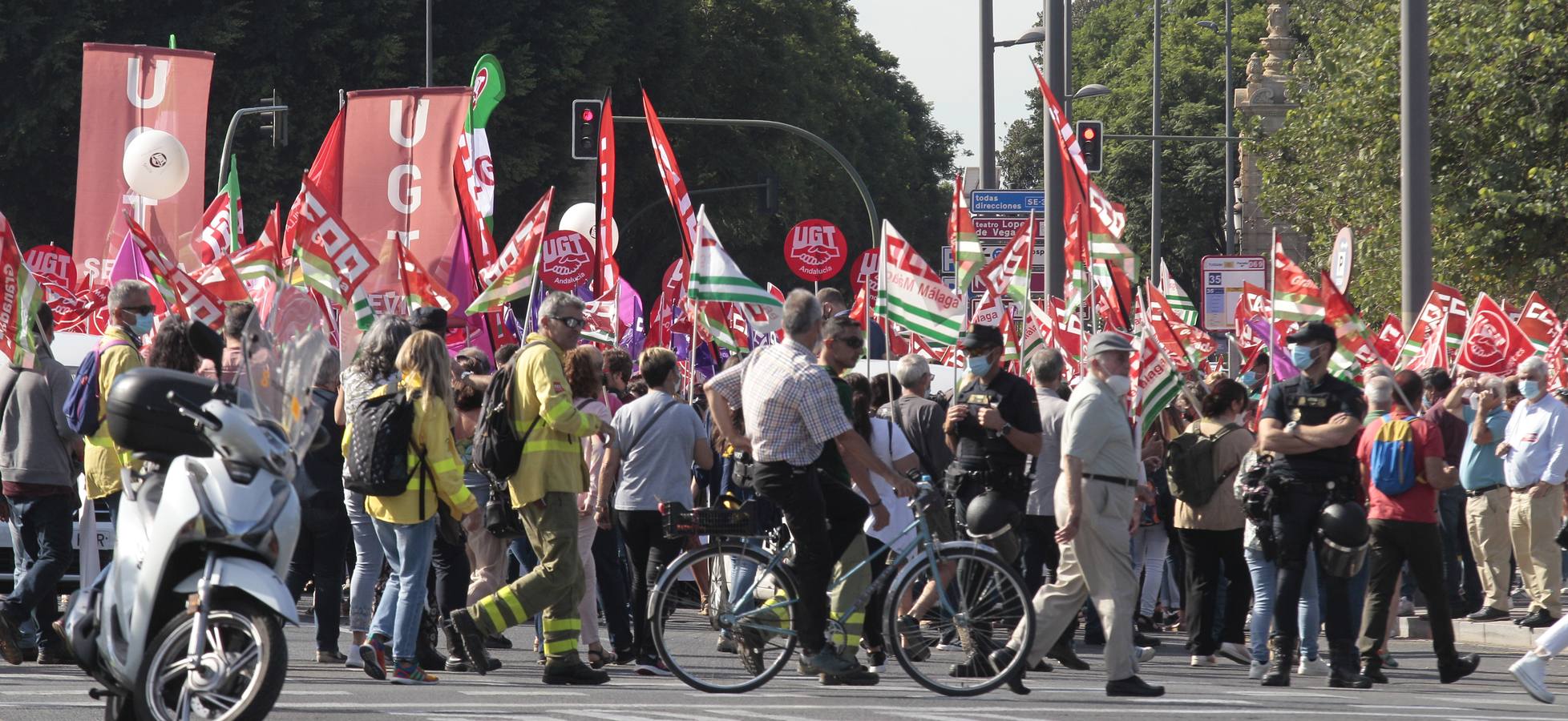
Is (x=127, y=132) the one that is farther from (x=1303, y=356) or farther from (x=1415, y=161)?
(x=1303, y=356)

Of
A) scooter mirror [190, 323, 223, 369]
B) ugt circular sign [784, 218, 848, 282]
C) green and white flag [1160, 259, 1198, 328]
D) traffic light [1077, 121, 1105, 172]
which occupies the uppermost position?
traffic light [1077, 121, 1105, 172]

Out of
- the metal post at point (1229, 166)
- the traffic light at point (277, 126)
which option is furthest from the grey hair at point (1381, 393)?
the metal post at point (1229, 166)

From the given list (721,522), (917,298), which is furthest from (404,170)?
(721,522)

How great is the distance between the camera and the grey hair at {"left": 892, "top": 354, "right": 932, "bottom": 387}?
1177 cm

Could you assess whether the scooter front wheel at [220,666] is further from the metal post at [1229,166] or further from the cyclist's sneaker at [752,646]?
the metal post at [1229,166]

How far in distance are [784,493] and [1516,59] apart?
19893mm

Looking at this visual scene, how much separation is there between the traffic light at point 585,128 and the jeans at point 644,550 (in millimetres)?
15721

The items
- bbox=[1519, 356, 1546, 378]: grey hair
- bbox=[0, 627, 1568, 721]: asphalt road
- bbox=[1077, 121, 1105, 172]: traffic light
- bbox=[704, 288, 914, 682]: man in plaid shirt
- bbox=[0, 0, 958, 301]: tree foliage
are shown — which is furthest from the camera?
bbox=[0, 0, 958, 301]: tree foliage

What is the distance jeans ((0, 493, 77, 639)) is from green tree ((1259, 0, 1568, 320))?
20133mm

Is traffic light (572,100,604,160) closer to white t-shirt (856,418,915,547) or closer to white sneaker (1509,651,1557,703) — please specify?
white t-shirt (856,418,915,547)

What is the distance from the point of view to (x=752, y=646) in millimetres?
9398

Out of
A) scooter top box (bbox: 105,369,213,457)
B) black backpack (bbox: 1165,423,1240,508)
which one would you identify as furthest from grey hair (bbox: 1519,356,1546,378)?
scooter top box (bbox: 105,369,213,457)

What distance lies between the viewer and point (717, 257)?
16453mm

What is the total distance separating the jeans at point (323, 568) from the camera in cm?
987
